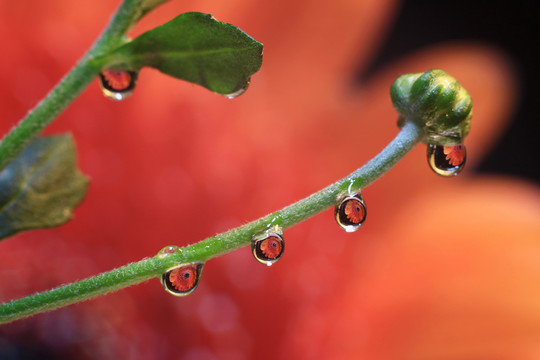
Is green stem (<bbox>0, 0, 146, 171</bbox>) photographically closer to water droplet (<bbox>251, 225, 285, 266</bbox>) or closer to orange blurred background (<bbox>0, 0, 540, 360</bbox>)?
water droplet (<bbox>251, 225, 285, 266</bbox>)

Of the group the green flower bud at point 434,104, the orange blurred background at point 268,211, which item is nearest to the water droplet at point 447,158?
the green flower bud at point 434,104

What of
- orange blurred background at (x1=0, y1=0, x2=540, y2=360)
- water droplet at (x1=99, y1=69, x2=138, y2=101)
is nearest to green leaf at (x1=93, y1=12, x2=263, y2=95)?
water droplet at (x1=99, y1=69, x2=138, y2=101)

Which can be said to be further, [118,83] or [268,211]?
[268,211]

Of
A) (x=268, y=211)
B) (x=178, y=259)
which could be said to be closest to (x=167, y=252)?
(x=178, y=259)

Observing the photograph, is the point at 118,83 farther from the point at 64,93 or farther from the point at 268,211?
the point at 268,211

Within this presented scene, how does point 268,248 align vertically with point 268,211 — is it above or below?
below

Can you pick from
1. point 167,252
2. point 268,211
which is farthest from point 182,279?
point 268,211
